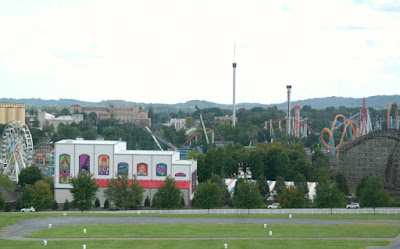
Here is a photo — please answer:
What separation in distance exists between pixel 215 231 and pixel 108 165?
34684mm

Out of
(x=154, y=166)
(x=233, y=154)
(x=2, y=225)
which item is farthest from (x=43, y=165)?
(x=2, y=225)

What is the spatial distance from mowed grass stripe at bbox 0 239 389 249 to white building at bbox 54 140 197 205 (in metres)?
36.0

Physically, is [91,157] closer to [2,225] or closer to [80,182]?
[80,182]

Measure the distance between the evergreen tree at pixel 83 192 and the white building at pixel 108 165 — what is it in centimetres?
838

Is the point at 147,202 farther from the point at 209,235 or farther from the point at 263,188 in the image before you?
the point at 209,235

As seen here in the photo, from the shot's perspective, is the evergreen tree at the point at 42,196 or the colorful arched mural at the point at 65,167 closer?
the evergreen tree at the point at 42,196

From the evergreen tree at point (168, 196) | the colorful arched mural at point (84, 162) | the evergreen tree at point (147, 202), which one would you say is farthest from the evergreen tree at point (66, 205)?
the evergreen tree at point (168, 196)

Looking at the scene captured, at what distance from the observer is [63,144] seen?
Answer: 96562 millimetres

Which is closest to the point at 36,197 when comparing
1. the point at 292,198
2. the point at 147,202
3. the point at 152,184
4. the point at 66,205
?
the point at 66,205

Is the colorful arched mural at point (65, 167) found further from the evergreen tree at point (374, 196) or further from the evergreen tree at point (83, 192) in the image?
the evergreen tree at point (374, 196)

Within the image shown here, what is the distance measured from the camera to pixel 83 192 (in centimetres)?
8594

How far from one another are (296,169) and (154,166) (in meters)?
27.1

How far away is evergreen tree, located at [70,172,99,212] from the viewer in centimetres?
8588

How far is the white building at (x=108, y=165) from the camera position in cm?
9525
